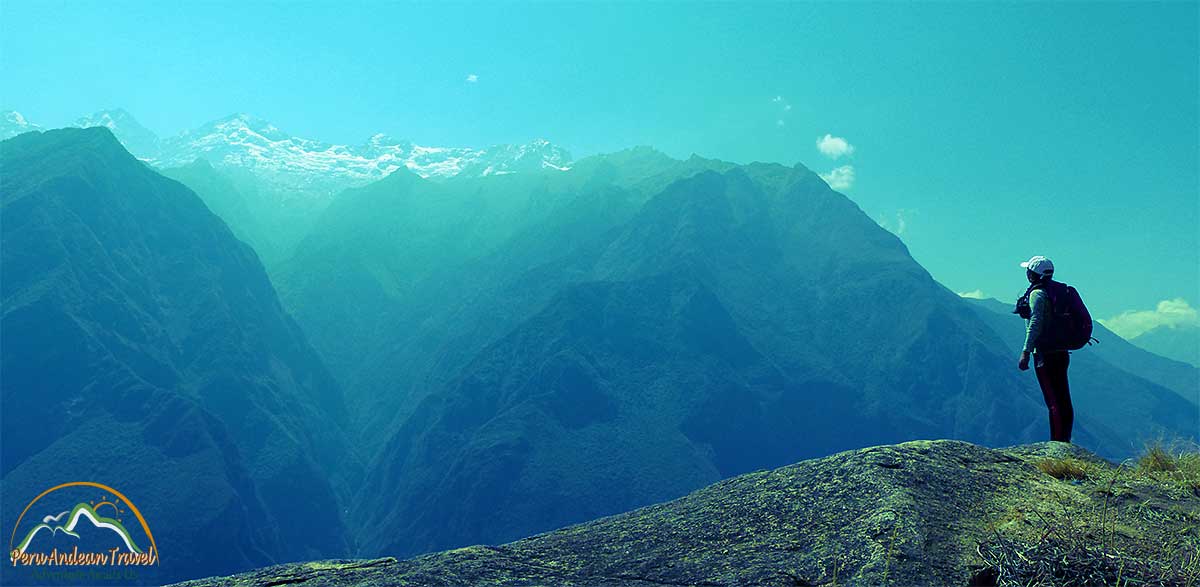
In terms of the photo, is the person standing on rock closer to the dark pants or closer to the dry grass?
the dark pants

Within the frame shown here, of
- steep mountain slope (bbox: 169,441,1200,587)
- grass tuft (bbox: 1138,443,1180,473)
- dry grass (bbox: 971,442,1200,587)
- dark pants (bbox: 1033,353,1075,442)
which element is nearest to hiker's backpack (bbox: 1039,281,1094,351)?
dark pants (bbox: 1033,353,1075,442)

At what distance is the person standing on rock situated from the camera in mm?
11000

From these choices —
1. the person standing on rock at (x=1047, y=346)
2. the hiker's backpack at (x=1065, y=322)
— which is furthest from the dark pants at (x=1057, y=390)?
the hiker's backpack at (x=1065, y=322)

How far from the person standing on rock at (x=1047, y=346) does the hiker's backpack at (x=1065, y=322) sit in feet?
0.05

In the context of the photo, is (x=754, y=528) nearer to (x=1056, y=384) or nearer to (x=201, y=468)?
(x=1056, y=384)

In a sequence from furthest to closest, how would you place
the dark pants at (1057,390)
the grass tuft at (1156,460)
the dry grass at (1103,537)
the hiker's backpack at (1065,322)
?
the dark pants at (1057,390)
the hiker's backpack at (1065,322)
the grass tuft at (1156,460)
the dry grass at (1103,537)

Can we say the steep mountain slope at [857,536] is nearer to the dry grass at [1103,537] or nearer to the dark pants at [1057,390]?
the dry grass at [1103,537]

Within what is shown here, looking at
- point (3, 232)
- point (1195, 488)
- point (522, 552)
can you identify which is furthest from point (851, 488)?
point (3, 232)

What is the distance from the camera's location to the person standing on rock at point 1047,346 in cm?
1100

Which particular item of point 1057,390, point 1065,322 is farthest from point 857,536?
point 1057,390

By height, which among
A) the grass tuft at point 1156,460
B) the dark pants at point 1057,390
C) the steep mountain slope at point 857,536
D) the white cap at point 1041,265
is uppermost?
the white cap at point 1041,265

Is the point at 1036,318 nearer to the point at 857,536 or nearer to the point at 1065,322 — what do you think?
the point at 1065,322

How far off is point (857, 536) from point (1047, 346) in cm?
717

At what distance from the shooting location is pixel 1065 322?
1094 centimetres
